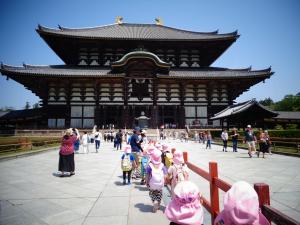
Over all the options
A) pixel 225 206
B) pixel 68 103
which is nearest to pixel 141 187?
pixel 225 206

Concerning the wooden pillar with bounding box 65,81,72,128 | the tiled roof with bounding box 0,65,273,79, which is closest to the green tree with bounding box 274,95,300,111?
the tiled roof with bounding box 0,65,273,79

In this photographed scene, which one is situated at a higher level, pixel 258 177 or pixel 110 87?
pixel 110 87

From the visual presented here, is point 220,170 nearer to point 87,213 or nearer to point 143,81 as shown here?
point 87,213

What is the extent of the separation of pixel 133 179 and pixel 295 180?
5.11 metres

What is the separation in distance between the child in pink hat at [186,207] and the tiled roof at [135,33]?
3215 cm

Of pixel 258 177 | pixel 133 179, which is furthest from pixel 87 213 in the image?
pixel 258 177

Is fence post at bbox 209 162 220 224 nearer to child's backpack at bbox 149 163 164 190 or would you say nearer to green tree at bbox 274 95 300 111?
child's backpack at bbox 149 163 164 190

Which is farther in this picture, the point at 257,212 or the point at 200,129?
the point at 200,129

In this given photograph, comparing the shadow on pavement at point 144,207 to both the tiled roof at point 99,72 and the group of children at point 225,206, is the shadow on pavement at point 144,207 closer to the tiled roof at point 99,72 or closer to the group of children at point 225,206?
the group of children at point 225,206

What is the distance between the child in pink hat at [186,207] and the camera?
2.49 m

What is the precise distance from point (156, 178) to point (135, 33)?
34.9 metres

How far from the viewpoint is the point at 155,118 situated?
30359 millimetres

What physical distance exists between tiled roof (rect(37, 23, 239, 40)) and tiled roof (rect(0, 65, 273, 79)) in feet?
15.8

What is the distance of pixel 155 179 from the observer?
183 inches
